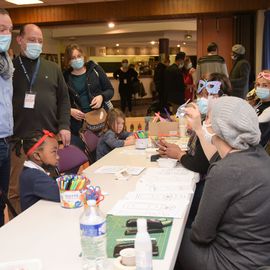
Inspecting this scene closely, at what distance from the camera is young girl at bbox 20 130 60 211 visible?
74.4 inches

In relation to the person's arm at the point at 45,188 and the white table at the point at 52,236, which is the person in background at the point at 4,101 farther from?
the white table at the point at 52,236

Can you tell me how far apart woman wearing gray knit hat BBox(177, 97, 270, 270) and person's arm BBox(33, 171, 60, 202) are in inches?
27.8

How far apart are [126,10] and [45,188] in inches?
218

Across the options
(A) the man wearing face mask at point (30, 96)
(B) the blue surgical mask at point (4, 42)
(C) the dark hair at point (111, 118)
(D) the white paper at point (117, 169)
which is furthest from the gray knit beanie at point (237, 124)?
(C) the dark hair at point (111, 118)

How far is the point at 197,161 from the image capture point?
92.9 inches

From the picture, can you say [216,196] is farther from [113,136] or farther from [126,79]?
[126,79]

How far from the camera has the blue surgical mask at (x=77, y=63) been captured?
11.9 ft

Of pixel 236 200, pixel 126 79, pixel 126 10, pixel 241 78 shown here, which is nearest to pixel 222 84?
pixel 236 200

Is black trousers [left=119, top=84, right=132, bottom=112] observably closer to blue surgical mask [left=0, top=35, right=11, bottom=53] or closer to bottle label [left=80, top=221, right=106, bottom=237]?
blue surgical mask [left=0, top=35, right=11, bottom=53]

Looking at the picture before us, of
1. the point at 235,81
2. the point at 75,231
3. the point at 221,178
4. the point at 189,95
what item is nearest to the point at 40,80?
the point at 75,231

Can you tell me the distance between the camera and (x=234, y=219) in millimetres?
1476

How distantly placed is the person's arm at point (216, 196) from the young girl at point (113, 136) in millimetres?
1948

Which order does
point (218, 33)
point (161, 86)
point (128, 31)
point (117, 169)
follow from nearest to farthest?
point (117, 169) < point (218, 33) < point (161, 86) < point (128, 31)

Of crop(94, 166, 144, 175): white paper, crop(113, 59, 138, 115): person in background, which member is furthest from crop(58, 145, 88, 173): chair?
crop(113, 59, 138, 115): person in background
